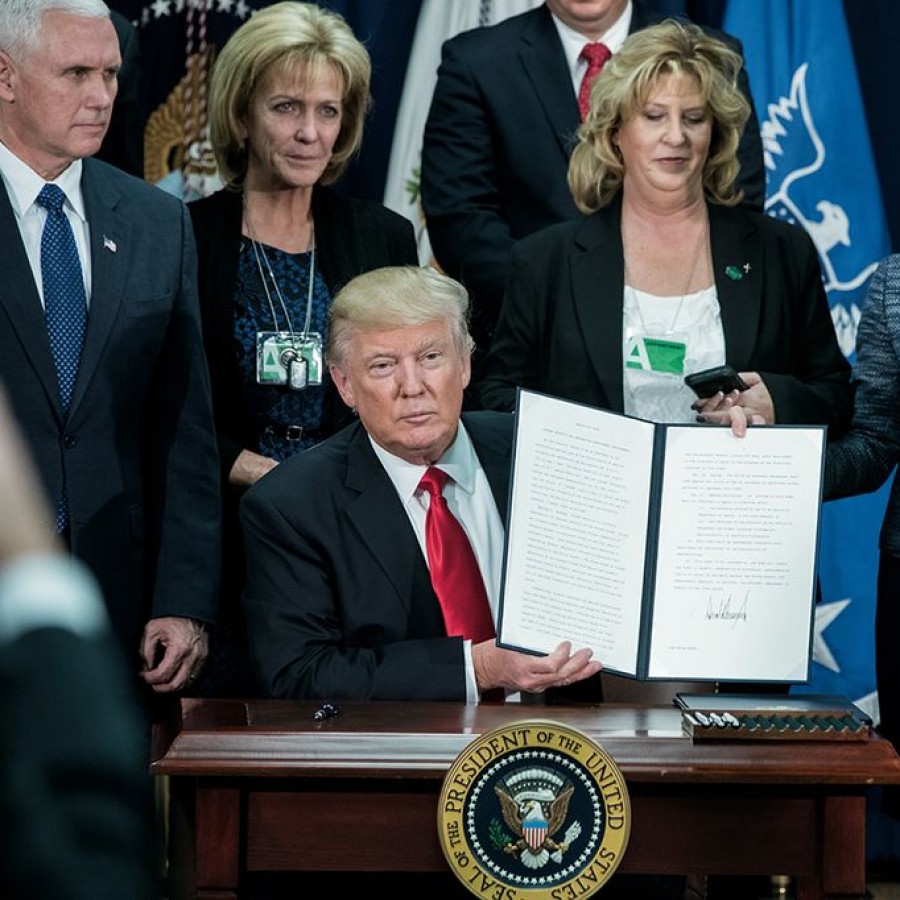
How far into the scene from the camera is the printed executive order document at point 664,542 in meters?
2.65

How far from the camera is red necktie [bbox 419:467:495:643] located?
286cm

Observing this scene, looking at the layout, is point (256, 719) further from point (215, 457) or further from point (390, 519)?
point (215, 457)

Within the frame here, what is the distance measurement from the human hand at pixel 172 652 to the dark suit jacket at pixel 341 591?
31cm

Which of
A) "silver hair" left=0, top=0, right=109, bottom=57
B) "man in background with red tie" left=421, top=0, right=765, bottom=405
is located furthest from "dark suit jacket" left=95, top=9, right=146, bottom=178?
"silver hair" left=0, top=0, right=109, bottom=57

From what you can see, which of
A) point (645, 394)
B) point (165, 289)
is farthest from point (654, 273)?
point (165, 289)

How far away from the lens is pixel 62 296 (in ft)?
9.90

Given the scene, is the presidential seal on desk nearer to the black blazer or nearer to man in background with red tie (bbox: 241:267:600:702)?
man in background with red tie (bbox: 241:267:600:702)

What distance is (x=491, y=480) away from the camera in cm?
299

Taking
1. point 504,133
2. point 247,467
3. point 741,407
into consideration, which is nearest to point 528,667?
point 741,407

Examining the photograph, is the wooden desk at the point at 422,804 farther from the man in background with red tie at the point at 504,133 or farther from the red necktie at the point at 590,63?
the red necktie at the point at 590,63

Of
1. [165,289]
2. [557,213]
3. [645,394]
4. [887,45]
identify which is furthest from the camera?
[887,45]

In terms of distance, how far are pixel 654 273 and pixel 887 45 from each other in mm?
1382

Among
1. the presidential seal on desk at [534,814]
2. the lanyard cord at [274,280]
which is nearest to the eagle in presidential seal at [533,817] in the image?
the presidential seal on desk at [534,814]

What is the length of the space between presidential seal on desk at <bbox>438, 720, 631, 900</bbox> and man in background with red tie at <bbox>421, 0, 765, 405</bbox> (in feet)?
5.19
